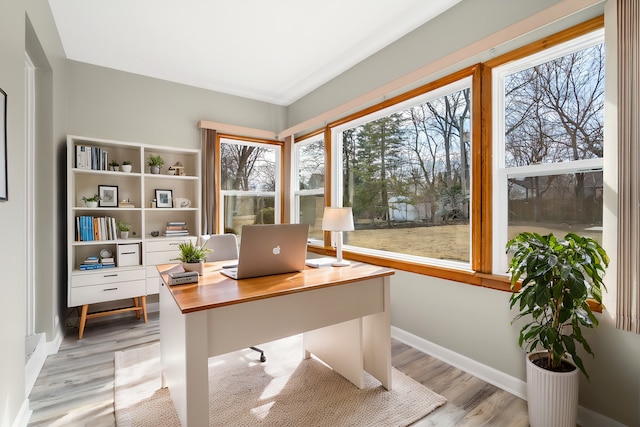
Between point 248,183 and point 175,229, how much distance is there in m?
1.17

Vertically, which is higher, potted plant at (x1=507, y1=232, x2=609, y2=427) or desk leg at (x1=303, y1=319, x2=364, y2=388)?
potted plant at (x1=507, y1=232, x2=609, y2=427)

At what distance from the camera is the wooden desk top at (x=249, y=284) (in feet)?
4.77

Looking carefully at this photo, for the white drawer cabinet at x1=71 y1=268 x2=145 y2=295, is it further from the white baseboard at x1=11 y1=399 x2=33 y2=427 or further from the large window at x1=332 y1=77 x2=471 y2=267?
the large window at x1=332 y1=77 x2=471 y2=267

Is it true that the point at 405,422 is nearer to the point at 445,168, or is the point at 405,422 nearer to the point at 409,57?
the point at 445,168

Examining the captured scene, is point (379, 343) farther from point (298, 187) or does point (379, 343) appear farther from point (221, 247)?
point (298, 187)

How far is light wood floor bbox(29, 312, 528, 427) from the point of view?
1.78m

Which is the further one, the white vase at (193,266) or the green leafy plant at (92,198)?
the green leafy plant at (92,198)

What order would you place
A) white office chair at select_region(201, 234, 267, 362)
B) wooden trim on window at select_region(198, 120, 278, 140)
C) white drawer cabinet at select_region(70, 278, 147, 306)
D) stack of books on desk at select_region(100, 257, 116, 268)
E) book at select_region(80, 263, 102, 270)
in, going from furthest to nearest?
1. wooden trim on window at select_region(198, 120, 278, 140)
2. stack of books on desk at select_region(100, 257, 116, 268)
3. book at select_region(80, 263, 102, 270)
4. white drawer cabinet at select_region(70, 278, 147, 306)
5. white office chair at select_region(201, 234, 267, 362)

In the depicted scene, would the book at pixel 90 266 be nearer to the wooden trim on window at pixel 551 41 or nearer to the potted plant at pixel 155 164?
the potted plant at pixel 155 164

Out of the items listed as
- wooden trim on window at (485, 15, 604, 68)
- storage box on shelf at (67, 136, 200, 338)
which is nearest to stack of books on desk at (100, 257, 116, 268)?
storage box on shelf at (67, 136, 200, 338)

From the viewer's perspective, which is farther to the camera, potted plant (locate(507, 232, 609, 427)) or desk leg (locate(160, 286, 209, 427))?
potted plant (locate(507, 232, 609, 427))

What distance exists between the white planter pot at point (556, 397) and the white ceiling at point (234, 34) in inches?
101

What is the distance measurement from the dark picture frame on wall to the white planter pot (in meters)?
2.77

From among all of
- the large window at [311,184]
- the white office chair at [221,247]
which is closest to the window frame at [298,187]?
the large window at [311,184]
